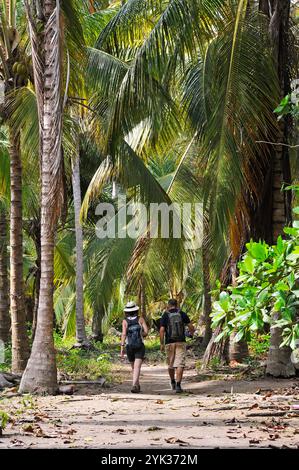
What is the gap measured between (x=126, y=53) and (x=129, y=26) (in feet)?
12.1

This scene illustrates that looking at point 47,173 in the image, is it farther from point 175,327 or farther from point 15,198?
point 175,327

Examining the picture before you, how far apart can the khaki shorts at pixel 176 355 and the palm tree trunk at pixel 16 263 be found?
297 centimetres

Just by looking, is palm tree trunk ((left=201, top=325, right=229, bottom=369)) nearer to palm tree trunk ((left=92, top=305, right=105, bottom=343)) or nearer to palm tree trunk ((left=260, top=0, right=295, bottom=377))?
palm tree trunk ((left=260, top=0, right=295, bottom=377))

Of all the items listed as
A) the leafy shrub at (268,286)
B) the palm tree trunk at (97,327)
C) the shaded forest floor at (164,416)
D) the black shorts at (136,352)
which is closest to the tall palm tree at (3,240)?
the shaded forest floor at (164,416)

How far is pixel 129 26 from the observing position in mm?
13805

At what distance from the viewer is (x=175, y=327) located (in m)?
12.3

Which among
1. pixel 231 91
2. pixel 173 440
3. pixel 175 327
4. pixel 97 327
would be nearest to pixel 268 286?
pixel 173 440

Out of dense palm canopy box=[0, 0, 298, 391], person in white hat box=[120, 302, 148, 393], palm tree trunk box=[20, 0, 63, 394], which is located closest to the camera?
palm tree trunk box=[20, 0, 63, 394]

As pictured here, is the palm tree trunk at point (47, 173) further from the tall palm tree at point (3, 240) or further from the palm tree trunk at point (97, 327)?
the palm tree trunk at point (97, 327)

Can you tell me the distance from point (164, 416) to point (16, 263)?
217 inches

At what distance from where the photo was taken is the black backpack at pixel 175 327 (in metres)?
12.2

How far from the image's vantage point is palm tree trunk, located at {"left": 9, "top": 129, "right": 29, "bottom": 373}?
13.9 meters

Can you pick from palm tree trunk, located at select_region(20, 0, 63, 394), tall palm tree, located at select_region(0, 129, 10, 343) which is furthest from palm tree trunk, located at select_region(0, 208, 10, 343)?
palm tree trunk, located at select_region(20, 0, 63, 394)
